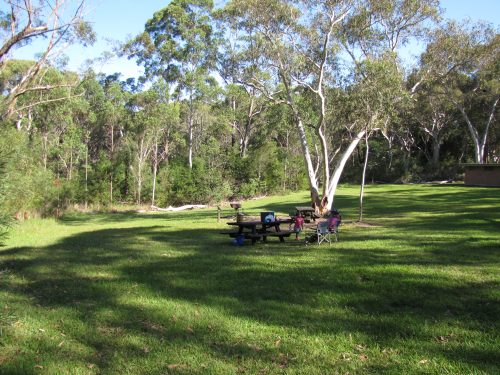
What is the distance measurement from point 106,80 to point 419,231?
36.7 meters

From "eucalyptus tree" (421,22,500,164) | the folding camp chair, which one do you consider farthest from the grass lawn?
"eucalyptus tree" (421,22,500,164)

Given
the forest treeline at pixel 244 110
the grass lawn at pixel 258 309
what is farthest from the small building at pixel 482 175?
the grass lawn at pixel 258 309

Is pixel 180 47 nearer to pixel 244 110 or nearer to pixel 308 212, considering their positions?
pixel 244 110

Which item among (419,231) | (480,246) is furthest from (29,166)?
(480,246)

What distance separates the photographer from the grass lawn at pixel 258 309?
4.44 meters

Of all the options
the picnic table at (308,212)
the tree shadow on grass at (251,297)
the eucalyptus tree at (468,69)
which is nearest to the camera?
the tree shadow on grass at (251,297)

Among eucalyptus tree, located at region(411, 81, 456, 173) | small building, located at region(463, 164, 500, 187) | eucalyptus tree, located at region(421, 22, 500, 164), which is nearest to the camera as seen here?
eucalyptus tree, located at region(421, 22, 500, 164)

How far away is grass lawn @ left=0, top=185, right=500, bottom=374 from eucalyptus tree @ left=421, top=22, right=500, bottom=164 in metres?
15.4

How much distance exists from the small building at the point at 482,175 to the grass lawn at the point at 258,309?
2776cm

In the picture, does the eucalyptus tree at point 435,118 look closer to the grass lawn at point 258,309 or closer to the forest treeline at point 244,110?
the forest treeline at point 244,110

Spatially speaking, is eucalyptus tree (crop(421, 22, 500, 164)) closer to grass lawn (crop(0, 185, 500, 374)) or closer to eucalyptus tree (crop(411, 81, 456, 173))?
eucalyptus tree (crop(411, 81, 456, 173))

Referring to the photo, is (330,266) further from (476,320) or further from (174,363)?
(174,363)

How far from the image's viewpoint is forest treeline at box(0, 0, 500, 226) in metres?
18.9

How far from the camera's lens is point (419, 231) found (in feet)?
43.0
